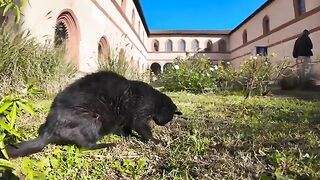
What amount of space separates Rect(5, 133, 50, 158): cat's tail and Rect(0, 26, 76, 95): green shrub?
2169mm

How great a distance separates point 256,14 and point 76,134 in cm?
3027

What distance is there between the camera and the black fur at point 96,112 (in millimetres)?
3051

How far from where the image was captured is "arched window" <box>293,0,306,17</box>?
67.1ft

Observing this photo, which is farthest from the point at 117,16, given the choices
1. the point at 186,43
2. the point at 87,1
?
the point at 186,43

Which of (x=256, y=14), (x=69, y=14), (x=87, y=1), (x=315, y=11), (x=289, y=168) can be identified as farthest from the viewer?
(x=256, y=14)

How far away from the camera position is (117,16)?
67.5 ft

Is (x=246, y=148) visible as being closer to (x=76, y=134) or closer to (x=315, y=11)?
(x=76, y=134)

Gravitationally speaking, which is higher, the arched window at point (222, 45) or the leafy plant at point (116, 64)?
the arched window at point (222, 45)

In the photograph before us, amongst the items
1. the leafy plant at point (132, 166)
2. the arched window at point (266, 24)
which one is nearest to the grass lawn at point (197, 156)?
the leafy plant at point (132, 166)

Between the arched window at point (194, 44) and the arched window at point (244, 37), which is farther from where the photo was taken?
the arched window at point (194, 44)

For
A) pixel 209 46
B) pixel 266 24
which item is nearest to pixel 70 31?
pixel 266 24

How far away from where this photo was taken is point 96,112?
3.29 m

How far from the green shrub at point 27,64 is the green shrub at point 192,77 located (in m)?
4.08

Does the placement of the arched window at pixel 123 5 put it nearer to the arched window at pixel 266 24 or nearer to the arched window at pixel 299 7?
the arched window at pixel 299 7
